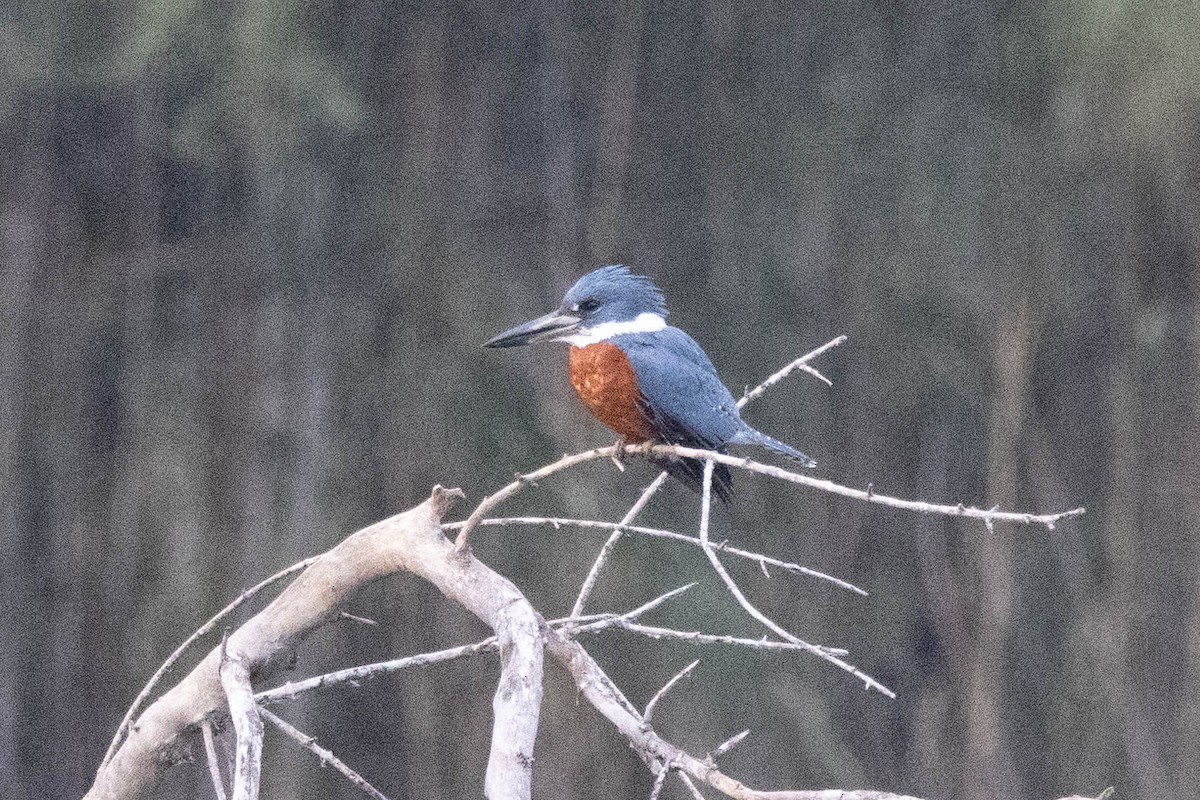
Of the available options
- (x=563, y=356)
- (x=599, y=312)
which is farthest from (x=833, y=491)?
(x=563, y=356)

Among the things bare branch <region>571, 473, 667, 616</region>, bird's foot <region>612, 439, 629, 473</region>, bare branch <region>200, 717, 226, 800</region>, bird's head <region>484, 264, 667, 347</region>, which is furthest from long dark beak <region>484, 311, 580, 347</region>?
bare branch <region>200, 717, 226, 800</region>

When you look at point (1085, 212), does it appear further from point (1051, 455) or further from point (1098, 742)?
point (1098, 742)

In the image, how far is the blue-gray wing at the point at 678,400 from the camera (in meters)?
1.86

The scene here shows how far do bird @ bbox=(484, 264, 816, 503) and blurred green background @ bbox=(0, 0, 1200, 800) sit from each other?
2.68 ft

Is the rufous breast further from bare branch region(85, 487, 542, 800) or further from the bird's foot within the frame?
bare branch region(85, 487, 542, 800)

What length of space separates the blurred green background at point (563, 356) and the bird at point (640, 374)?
2.68 feet

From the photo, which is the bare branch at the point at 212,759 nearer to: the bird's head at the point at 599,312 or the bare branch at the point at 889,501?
the bare branch at the point at 889,501

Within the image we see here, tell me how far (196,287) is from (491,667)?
3.32 feet

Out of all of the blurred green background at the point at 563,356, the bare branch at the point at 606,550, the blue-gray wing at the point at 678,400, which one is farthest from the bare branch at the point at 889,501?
the blurred green background at the point at 563,356

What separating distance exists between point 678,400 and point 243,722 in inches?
35.1

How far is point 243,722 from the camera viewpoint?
1112 millimetres

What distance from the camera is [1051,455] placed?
2883 mm

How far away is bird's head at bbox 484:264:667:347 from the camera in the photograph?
193 centimetres

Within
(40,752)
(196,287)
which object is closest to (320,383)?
(196,287)
